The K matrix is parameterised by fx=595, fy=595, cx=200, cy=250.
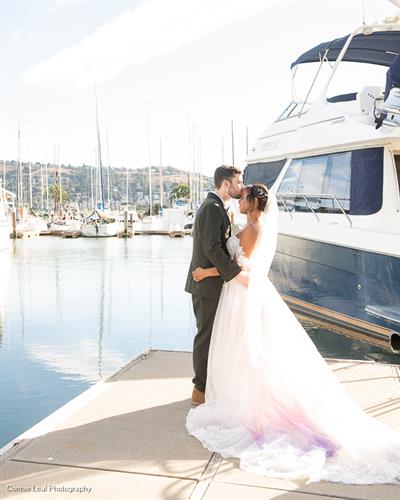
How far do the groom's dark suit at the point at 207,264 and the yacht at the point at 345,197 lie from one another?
341 cm

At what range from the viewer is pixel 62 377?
8086mm

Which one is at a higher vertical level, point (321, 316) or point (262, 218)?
point (262, 218)

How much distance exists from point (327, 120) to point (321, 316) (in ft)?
10.3

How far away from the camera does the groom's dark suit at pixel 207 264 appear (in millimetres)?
4469

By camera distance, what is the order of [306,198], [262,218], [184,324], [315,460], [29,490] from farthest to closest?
[184,324] → [306,198] → [262,218] → [315,460] → [29,490]

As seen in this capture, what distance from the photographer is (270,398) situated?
161 inches

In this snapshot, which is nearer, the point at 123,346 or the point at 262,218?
the point at 262,218

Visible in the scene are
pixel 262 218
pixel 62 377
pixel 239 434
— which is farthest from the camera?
pixel 62 377

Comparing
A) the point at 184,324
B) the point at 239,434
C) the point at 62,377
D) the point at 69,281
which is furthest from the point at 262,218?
the point at 69,281

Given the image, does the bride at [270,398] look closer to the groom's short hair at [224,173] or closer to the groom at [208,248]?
the groom at [208,248]

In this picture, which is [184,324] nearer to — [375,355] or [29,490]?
[375,355]

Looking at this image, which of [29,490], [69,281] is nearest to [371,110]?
[29,490]

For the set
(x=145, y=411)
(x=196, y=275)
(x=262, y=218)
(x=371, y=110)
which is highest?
(x=371, y=110)

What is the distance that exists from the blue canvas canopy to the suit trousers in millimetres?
7455
